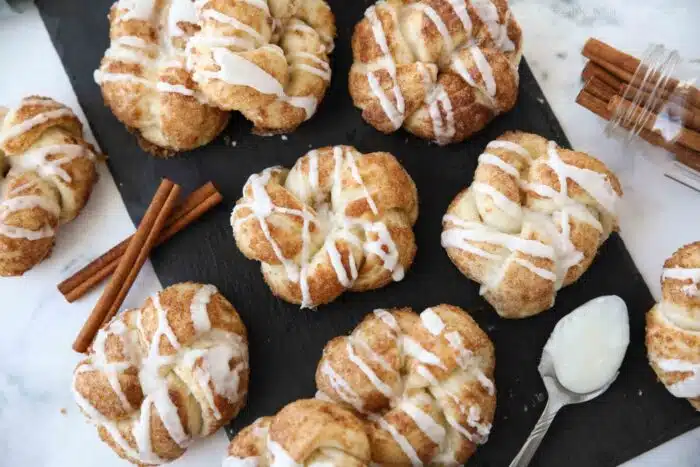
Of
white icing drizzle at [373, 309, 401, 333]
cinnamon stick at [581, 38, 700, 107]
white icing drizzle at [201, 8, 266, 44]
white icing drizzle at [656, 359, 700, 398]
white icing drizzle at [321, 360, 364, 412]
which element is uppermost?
white icing drizzle at [201, 8, 266, 44]

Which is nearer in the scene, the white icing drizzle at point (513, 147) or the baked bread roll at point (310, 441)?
the baked bread roll at point (310, 441)

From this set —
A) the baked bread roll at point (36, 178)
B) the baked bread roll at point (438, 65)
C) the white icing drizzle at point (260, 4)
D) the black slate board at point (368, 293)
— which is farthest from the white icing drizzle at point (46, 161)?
the baked bread roll at point (438, 65)

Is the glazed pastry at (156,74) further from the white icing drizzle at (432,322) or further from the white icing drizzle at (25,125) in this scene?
the white icing drizzle at (432,322)

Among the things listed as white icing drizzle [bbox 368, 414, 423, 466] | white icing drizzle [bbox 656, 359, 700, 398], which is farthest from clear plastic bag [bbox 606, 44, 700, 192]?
white icing drizzle [bbox 368, 414, 423, 466]

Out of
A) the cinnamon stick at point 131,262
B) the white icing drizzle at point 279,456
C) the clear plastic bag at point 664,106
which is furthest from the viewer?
the cinnamon stick at point 131,262

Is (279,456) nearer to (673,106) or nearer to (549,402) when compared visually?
(549,402)

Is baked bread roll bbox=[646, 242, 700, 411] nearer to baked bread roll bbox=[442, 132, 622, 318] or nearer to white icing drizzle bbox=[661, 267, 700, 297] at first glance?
white icing drizzle bbox=[661, 267, 700, 297]
